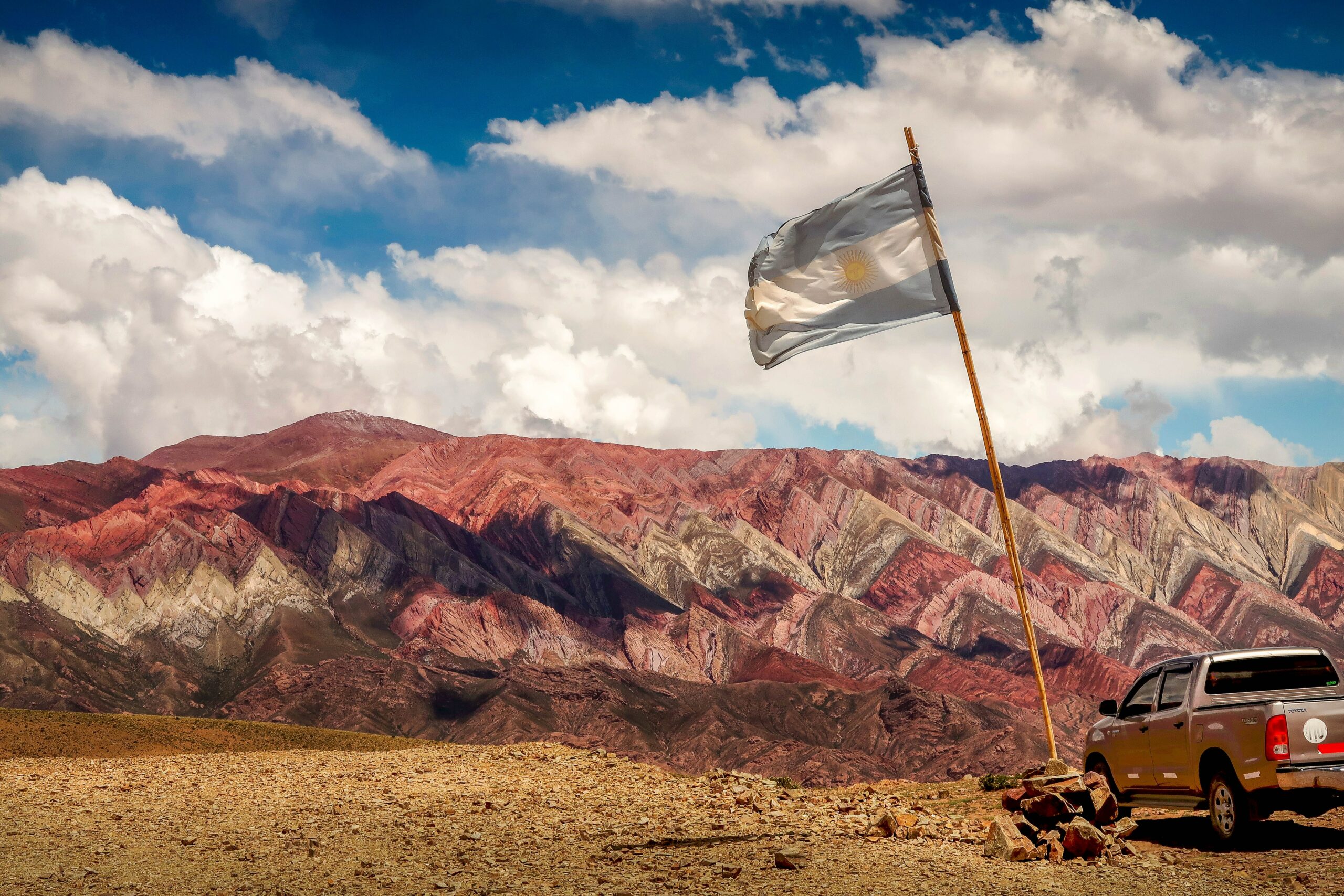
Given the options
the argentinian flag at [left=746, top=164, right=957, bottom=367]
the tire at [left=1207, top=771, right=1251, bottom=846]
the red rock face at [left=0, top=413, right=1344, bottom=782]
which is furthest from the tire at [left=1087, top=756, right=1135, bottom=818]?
the red rock face at [left=0, top=413, right=1344, bottom=782]

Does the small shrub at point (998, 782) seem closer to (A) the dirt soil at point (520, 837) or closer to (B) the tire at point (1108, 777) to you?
(A) the dirt soil at point (520, 837)

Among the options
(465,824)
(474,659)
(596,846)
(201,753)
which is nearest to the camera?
(596,846)

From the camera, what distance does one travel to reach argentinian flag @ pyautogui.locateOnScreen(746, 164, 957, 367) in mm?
15492

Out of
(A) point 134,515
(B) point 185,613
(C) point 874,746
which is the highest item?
(A) point 134,515

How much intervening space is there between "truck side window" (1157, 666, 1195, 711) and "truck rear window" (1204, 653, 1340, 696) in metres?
0.29

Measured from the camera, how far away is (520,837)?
44.6ft

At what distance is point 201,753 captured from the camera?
2231 cm

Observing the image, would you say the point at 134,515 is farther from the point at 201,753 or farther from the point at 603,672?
the point at 201,753

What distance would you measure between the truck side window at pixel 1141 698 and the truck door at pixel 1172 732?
180 mm

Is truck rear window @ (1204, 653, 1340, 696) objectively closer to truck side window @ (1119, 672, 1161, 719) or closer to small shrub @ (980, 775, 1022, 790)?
truck side window @ (1119, 672, 1161, 719)

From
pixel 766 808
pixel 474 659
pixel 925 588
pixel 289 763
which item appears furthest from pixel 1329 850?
pixel 925 588

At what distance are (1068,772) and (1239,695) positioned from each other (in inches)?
84.2

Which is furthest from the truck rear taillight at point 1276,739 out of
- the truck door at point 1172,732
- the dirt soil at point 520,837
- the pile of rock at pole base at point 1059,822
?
the pile of rock at pole base at point 1059,822

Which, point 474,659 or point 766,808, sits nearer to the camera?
point 766,808
